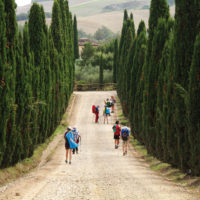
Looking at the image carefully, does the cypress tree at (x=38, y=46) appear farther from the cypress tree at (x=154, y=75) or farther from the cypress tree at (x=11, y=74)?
the cypress tree at (x=11, y=74)

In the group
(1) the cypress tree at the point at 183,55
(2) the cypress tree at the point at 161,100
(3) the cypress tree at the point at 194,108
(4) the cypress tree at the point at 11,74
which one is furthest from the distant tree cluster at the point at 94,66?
(3) the cypress tree at the point at 194,108

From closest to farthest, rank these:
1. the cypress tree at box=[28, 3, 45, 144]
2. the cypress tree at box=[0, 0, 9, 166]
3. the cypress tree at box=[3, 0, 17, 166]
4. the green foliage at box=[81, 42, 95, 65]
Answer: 1. the cypress tree at box=[0, 0, 9, 166]
2. the cypress tree at box=[3, 0, 17, 166]
3. the cypress tree at box=[28, 3, 45, 144]
4. the green foliage at box=[81, 42, 95, 65]

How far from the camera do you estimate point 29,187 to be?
459 inches

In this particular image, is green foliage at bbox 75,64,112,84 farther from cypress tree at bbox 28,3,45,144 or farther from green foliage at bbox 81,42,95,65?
cypress tree at bbox 28,3,45,144

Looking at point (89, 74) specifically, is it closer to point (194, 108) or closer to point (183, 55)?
point (183, 55)

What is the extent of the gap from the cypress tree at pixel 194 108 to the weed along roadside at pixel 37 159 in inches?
262

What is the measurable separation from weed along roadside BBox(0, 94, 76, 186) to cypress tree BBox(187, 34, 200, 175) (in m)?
6.65

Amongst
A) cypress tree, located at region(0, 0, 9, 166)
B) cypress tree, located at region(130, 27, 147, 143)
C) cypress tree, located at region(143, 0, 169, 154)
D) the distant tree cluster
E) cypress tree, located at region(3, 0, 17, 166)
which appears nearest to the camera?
cypress tree, located at region(0, 0, 9, 166)

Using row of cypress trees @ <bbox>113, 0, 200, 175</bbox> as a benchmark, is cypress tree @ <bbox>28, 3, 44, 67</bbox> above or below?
above

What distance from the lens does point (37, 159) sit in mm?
22125

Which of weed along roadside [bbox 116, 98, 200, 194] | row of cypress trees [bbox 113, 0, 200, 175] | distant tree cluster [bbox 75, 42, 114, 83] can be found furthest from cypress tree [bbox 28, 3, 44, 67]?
distant tree cluster [bbox 75, 42, 114, 83]

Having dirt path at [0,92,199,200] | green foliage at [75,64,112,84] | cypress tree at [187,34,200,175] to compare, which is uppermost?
green foliage at [75,64,112,84]

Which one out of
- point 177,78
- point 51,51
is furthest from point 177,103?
point 51,51

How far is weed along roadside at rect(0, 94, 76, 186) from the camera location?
54.5ft
